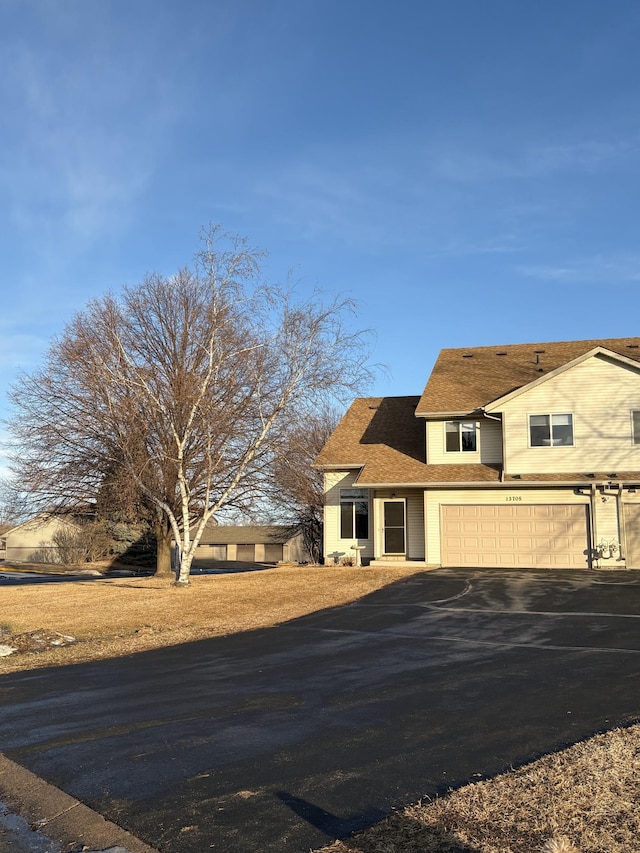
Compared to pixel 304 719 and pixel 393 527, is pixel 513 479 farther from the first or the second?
pixel 304 719

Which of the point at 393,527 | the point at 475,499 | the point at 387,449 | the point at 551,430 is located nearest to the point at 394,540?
the point at 393,527

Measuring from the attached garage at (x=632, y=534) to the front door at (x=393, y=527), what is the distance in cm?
782

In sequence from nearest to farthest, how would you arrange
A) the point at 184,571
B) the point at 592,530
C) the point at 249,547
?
1. the point at 184,571
2. the point at 592,530
3. the point at 249,547

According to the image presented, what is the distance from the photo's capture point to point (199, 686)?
29.9 ft

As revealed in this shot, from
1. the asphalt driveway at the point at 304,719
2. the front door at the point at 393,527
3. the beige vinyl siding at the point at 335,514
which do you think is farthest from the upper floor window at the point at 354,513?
the asphalt driveway at the point at 304,719

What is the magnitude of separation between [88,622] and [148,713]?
7663mm

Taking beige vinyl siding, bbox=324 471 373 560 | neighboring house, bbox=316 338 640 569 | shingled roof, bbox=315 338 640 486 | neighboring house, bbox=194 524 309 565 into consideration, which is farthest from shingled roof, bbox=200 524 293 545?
neighboring house, bbox=316 338 640 569

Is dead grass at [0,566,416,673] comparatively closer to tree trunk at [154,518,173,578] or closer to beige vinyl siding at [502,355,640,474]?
beige vinyl siding at [502,355,640,474]

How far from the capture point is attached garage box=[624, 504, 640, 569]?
81.4 feet

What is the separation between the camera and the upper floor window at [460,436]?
27.2 meters

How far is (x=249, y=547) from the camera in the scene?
78562mm

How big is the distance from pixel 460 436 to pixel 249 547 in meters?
54.4

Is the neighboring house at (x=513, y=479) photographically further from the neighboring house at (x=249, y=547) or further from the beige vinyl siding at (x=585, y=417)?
the neighboring house at (x=249, y=547)

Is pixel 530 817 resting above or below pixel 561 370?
below
